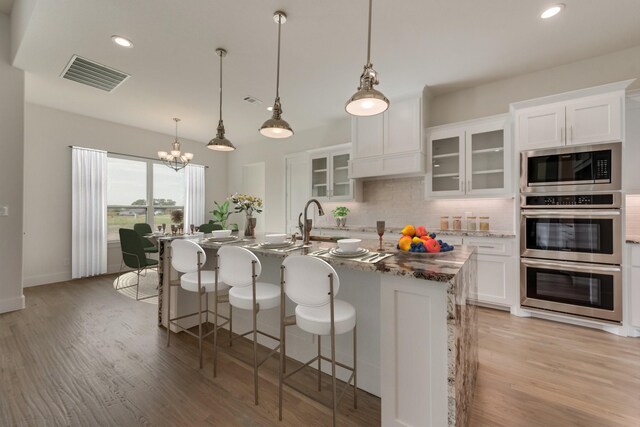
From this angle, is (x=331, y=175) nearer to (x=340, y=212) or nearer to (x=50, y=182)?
(x=340, y=212)

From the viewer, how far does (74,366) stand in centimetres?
204

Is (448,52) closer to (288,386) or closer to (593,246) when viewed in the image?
(593,246)

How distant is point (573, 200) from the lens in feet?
9.03

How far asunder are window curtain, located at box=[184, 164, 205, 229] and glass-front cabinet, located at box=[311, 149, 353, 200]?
9.86 feet

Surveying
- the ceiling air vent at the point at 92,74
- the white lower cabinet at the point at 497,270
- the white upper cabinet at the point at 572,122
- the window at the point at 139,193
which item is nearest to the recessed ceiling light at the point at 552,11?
the white upper cabinet at the point at 572,122

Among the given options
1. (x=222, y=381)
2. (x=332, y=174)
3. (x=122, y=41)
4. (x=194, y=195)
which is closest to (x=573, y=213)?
(x=332, y=174)

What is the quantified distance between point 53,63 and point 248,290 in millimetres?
3608

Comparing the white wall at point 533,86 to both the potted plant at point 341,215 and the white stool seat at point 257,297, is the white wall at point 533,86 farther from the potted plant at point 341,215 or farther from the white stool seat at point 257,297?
the white stool seat at point 257,297

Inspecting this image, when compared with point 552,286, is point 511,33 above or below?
above

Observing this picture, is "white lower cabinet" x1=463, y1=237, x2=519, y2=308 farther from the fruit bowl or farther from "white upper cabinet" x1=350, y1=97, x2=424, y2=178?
the fruit bowl

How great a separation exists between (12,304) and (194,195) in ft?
11.4

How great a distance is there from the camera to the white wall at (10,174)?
10.2 ft

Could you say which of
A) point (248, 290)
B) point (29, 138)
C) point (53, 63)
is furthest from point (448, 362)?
point (29, 138)

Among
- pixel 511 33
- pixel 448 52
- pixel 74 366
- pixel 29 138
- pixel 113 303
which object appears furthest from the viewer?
pixel 29 138
